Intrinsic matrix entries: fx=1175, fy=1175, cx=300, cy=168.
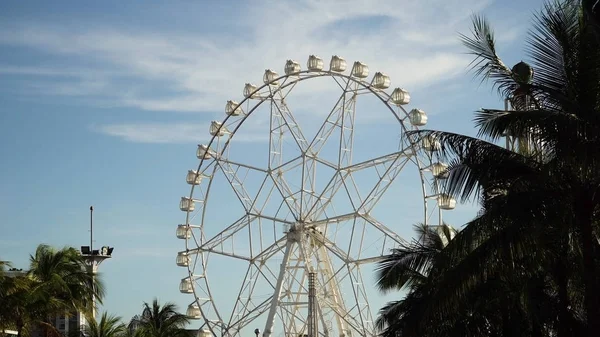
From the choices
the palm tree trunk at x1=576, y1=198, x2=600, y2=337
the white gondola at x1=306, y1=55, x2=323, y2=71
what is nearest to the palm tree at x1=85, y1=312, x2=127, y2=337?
the white gondola at x1=306, y1=55, x2=323, y2=71

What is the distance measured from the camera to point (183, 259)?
55469mm

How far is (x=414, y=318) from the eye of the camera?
22.4 metres

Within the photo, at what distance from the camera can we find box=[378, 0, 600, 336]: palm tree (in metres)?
19.5

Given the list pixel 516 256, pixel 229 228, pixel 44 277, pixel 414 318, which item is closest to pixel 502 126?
pixel 516 256

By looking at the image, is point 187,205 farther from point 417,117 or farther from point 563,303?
point 563,303

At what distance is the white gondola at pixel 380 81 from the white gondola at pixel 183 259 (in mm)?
13326

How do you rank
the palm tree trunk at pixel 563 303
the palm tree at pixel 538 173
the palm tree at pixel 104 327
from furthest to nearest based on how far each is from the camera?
the palm tree at pixel 104 327 → the palm tree trunk at pixel 563 303 → the palm tree at pixel 538 173

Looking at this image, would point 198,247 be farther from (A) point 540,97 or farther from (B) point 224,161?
(A) point 540,97

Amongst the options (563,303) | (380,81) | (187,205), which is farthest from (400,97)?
(563,303)

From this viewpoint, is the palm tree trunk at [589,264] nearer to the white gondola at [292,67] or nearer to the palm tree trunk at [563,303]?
the palm tree trunk at [563,303]

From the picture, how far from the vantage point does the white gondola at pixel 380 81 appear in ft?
158

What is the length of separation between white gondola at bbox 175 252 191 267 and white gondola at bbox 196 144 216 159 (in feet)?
15.4

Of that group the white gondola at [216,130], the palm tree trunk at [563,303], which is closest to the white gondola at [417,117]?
the white gondola at [216,130]

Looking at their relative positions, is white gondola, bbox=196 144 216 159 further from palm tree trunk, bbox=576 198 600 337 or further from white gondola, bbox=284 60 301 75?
palm tree trunk, bbox=576 198 600 337
